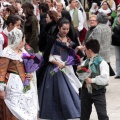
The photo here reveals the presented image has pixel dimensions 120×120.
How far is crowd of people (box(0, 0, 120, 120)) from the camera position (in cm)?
754

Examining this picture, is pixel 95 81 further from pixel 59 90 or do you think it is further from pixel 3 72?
pixel 59 90

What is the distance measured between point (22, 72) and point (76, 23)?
26.3 ft

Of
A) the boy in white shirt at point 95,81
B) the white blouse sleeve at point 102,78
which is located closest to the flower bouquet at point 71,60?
the boy in white shirt at point 95,81

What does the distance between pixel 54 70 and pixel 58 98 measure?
17.7 inches

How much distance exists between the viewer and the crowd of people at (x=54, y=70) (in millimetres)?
7543

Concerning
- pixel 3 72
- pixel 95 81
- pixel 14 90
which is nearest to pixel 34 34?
pixel 95 81

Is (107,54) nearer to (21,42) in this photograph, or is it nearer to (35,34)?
(35,34)

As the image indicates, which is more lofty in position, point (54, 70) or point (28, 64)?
point (28, 64)

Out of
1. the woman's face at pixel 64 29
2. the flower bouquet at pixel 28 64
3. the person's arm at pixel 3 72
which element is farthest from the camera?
the woman's face at pixel 64 29

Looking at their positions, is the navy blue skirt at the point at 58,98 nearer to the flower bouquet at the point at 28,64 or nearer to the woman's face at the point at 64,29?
the woman's face at the point at 64,29

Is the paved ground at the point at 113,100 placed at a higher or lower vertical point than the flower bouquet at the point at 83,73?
lower

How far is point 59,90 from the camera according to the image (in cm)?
948

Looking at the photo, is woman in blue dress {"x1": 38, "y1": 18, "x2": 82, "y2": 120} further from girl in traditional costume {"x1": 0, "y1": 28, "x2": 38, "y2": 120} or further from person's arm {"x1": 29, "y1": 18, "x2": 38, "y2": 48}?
person's arm {"x1": 29, "y1": 18, "x2": 38, "y2": 48}

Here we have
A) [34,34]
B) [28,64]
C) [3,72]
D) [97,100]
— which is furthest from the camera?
[34,34]
